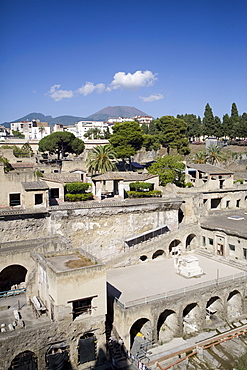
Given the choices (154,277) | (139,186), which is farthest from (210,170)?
(154,277)

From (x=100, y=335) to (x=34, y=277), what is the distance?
542 centimetres

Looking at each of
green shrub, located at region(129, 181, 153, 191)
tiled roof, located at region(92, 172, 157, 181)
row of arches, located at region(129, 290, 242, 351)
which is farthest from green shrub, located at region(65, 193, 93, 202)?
row of arches, located at region(129, 290, 242, 351)

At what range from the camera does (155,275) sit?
2745 cm

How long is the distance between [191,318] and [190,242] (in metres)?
10.6

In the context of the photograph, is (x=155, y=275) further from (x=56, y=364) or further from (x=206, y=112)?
(x=206, y=112)

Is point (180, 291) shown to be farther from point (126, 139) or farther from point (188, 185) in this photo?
point (126, 139)

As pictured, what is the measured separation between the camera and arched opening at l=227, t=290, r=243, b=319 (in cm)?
2644

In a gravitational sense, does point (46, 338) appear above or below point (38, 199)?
below

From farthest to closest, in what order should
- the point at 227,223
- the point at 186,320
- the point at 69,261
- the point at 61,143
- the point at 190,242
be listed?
1. the point at 61,143
2. the point at 190,242
3. the point at 227,223
4. the point at 186,320
5. the point at 69,261

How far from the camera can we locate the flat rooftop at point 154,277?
24023 mm

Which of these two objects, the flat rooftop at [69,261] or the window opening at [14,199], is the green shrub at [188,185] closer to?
the window opening at [14,199]

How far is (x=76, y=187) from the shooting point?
33.5 metres

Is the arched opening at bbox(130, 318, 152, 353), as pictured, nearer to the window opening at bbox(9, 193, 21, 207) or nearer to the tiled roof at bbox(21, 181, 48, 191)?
the tiled roof at bbox(21, 181, 48, 191)

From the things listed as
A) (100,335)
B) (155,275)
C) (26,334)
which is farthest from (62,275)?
(155,275)
